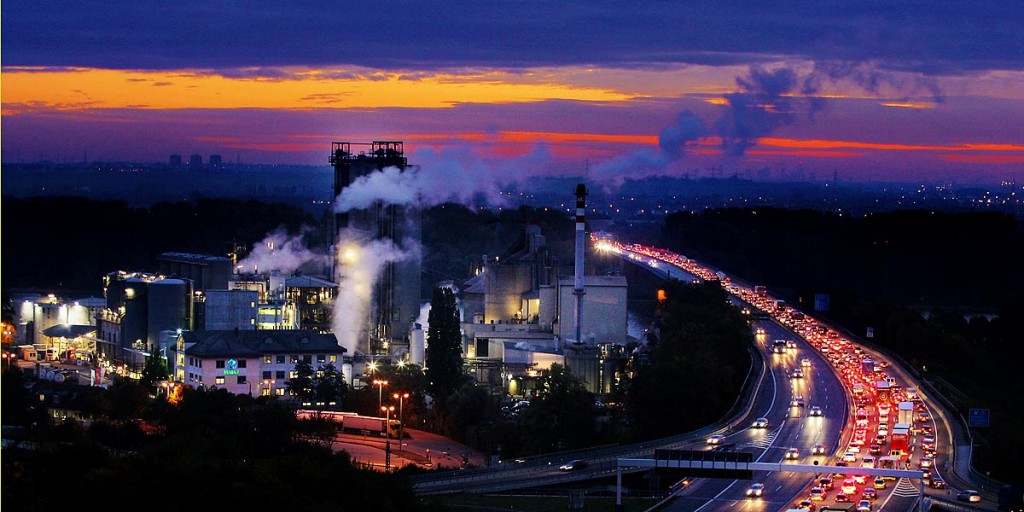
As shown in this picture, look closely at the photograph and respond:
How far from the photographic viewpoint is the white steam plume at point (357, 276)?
4616 centimetres

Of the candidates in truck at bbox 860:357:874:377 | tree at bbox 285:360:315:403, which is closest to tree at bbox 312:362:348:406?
tree at bbox 285:360:315:403

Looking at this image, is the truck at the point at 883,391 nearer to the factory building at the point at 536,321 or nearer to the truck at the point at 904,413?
the truck at the point at 904,413

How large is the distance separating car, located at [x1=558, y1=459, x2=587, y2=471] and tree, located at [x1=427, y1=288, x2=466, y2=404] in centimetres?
822

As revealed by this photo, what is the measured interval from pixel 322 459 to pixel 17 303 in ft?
109

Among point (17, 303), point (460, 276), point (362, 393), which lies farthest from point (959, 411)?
point (460, 276)

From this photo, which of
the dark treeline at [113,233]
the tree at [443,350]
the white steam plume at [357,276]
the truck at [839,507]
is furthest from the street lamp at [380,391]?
the dark treeline at [113,233]

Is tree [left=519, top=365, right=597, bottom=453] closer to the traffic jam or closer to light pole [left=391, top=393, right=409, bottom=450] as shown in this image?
light pole [left=391, top=393, right=409, bottom=450]

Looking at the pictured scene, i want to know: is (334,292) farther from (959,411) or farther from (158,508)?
(158,508)

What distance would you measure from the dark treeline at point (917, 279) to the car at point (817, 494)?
19.1 feet

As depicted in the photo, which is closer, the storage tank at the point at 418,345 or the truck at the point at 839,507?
the truck at the point at 839,507

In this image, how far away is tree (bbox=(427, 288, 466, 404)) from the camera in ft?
122

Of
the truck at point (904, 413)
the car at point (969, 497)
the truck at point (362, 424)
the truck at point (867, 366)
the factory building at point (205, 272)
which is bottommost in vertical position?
the car at point (969, 497)

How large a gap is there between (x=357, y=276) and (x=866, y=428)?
19.9 meters

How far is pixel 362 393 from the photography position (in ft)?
121
